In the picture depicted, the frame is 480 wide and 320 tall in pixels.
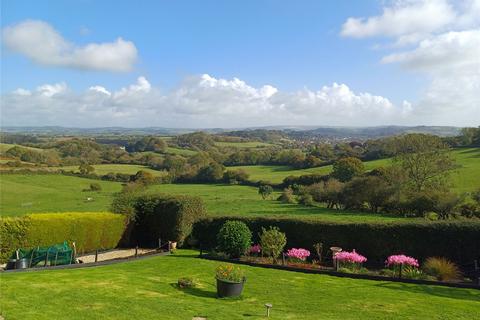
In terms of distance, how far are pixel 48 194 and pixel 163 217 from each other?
39.6m

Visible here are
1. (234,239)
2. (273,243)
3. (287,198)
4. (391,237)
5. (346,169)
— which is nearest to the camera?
(273,243)

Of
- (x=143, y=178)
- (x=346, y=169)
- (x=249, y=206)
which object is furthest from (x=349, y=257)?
(x=143, y=178)

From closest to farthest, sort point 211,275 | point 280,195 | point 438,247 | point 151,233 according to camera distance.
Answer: point 211,275 < point 438,247 < point 151,233 < point 280,195

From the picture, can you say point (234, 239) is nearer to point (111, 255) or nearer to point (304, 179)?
point (111, 255)

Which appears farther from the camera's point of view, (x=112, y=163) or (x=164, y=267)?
(x=112, y=163)

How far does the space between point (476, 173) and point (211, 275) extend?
55.8 m

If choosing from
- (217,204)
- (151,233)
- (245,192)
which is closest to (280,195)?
(245,192)

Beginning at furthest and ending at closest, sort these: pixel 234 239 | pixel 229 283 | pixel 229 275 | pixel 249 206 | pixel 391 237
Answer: pixel 249 206
pixel 391 237
pixel 234 239
pixel 229 275
pixel 229 283

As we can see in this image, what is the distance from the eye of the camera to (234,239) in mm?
20703

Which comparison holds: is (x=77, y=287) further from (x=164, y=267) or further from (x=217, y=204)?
(x=217, y=204)

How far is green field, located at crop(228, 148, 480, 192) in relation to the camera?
187ft

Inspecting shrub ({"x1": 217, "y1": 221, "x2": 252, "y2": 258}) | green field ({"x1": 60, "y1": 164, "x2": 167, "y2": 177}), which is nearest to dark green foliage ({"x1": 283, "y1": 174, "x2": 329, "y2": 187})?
green field ({"x1": 60, "y1": 164, "x2": 167, "y2": 177})

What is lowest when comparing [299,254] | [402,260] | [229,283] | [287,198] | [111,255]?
[287,198]

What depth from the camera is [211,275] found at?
56.1ft
